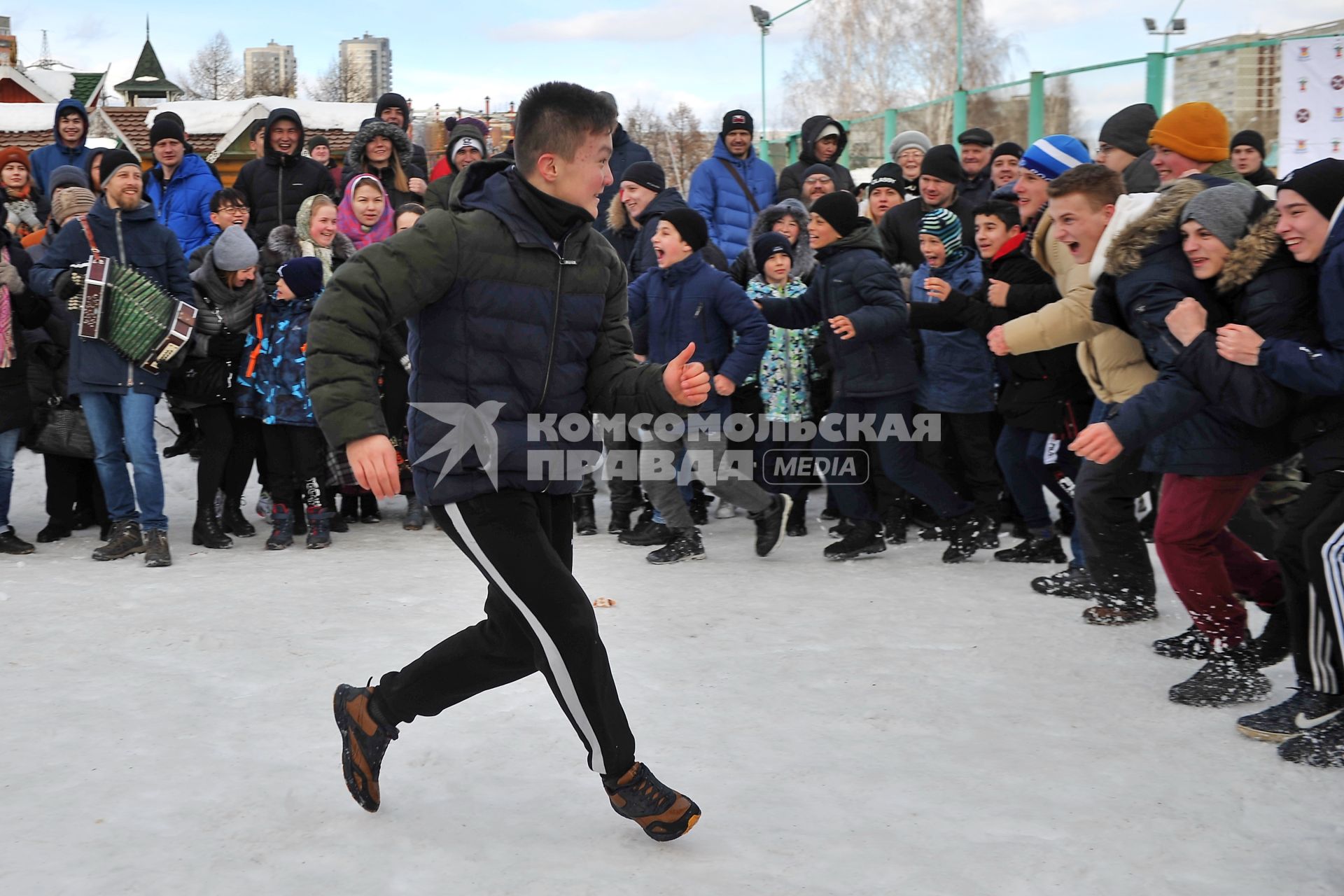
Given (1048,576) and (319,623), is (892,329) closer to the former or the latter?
(1048,576)

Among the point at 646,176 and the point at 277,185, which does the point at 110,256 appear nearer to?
the point at 277,185

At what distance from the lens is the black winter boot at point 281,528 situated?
7770mm

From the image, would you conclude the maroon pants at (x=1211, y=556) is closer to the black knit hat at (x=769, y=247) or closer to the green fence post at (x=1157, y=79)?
the black knit hat at (x=769, y=247)

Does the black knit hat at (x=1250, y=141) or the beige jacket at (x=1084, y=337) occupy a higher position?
the black knit hat at (x=1250, y=141)

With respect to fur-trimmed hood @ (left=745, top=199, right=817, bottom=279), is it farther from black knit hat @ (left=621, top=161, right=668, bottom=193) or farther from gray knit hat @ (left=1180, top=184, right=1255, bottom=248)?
gray knit hat @ (left=1180, top=184, right=1255, bottom=248)

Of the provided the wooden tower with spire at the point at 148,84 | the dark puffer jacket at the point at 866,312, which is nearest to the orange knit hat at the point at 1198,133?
Result: the dark puffer jacket at the point at 866,312

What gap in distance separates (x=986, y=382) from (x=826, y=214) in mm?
1412

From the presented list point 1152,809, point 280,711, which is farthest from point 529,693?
point 1152,809

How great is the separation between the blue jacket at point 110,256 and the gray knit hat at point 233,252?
1.08 ft

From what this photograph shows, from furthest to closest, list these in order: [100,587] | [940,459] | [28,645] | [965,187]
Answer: [965,187]
[940,459]
[100,587]
[28,645]

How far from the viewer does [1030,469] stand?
7004 mm

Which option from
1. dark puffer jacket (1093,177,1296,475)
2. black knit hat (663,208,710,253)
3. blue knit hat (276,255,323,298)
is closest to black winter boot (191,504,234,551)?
blue knit hat (276,255,323,298)

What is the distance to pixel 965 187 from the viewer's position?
30.1 feet

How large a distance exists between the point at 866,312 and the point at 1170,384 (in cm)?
287
